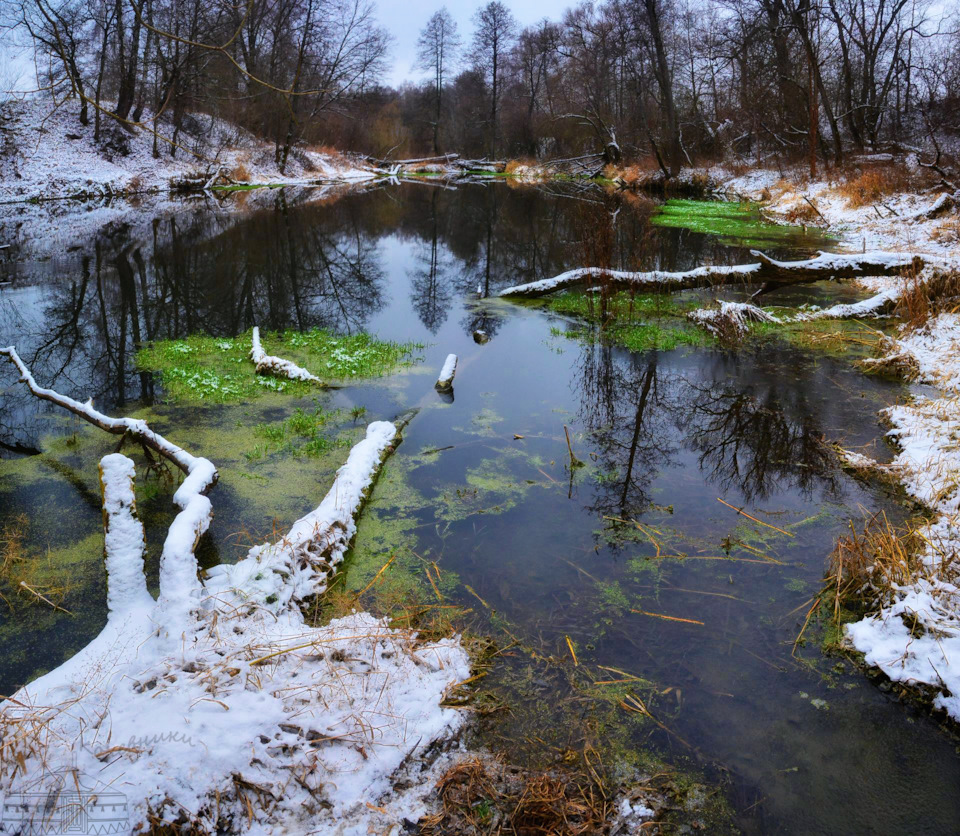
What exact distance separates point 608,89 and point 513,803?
44.6m

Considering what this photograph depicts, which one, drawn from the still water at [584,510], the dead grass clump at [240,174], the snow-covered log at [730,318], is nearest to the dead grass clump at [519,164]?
the dead grass clump at [240,174]

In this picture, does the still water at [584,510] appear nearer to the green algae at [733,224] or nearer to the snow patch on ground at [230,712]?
the snow patch on ground at [230,712]

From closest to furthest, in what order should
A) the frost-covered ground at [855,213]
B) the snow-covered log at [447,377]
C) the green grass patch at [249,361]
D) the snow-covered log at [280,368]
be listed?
the green grass patch at [249,361], the snow-covered log at [447,377], the snow-covered log at [280,368], the frost-covered ground at [855,213]

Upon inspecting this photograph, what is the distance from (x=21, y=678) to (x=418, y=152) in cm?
5613

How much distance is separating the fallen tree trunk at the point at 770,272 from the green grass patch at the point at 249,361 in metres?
3.70

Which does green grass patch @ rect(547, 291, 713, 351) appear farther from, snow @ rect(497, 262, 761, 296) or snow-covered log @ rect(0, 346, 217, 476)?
snow-covered log @ rect(0, 346, 217, 476)

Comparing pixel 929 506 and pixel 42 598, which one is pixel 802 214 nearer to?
pixel 929 506

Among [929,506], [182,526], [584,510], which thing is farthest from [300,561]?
[929,506]

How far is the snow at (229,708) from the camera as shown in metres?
2.52

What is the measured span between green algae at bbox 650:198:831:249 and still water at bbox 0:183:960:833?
5.61 meters

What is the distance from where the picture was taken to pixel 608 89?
40.6m

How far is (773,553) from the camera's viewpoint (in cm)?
461

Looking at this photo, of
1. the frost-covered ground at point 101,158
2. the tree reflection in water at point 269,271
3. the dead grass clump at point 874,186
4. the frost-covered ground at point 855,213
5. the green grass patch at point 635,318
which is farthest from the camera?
the frost-covered ground at point 101,158

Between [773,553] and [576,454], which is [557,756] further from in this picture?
[576,454]
